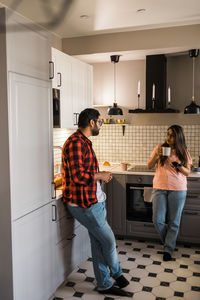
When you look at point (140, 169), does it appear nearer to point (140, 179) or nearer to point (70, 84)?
point (140, 179)

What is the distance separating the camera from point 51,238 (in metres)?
2.80

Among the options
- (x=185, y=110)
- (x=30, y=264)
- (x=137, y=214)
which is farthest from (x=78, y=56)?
(x=30, y=264)

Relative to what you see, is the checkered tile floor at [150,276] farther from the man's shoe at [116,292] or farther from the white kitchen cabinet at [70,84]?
the white kitchen cabinet at [70,84]

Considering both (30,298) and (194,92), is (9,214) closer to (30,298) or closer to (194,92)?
(30,298)

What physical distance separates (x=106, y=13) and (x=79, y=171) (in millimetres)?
1803

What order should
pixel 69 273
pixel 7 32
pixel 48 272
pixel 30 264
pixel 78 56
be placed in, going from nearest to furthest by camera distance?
pixel 7 32, pixel 30 264, pixel 48 272, pixel 69 273, pixel 78 56

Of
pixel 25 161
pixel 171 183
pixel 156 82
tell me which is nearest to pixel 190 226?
pixel 171 183

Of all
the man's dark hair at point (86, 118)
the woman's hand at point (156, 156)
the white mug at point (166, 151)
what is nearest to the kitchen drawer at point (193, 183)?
the woman's hand at point (156, 156)

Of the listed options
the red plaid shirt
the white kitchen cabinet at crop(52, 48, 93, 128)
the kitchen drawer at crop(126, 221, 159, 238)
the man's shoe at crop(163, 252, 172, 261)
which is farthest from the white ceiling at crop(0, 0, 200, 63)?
the man's shoe at crop(163, 252, 172, 261)

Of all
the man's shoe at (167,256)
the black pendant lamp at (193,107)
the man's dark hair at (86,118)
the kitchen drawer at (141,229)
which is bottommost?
the man's shoe at (167,256)

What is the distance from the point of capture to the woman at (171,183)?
350 centimetres

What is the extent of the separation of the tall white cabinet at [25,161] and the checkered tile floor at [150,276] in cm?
36

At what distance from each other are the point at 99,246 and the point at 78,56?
8.51 feet

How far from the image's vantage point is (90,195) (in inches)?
109
